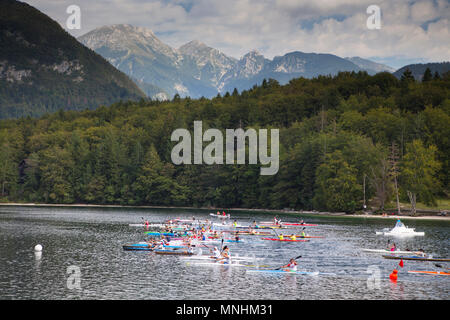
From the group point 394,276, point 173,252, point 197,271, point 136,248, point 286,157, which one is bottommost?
point 197,271

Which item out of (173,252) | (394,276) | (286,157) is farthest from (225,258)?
(286,157)

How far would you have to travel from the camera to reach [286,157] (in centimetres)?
14750

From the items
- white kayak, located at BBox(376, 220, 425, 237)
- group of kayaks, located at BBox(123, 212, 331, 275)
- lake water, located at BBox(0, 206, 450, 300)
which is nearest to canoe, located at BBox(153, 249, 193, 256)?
group of kayaks, located at BBox(123, 212, 331, 275)

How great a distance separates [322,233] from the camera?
84750 millimetres

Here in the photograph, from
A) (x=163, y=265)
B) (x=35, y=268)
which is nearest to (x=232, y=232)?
(x=163, y=265)

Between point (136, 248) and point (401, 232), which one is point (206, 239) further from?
point (401, 232)

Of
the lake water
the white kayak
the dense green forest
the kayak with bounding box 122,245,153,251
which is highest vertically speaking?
the dense green forest

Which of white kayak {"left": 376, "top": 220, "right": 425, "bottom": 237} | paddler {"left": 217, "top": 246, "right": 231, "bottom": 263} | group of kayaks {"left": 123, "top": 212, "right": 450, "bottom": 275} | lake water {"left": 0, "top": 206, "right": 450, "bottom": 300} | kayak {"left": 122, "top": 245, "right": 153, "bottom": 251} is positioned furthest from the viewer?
white kayak {"left": 376, "top": 220, "right": 425, "bottom": 237}

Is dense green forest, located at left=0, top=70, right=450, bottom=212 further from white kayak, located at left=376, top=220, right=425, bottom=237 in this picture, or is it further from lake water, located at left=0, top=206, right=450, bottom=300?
lake water, located at left=0, top=206, right=450, bottom=300

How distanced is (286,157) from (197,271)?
98.2m

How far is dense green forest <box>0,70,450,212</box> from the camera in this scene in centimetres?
12850

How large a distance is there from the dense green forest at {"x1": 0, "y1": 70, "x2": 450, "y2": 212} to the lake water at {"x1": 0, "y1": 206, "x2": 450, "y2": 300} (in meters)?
48.5

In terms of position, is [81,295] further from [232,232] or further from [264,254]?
[232,232]

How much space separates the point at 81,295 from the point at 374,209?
98.7 metres
